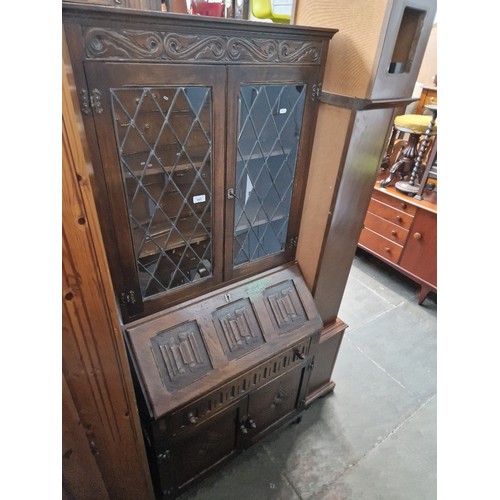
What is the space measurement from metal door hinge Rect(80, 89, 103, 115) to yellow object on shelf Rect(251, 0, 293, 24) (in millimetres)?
928

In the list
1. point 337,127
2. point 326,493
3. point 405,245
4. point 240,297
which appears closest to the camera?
point 337,127

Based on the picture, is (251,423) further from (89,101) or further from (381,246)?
(381,246)

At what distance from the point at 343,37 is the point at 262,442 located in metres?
1.83

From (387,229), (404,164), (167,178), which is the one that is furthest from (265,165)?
(404,164)

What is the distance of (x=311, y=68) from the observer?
1.10 meters

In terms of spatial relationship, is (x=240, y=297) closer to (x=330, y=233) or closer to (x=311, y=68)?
(x=330, y=233)

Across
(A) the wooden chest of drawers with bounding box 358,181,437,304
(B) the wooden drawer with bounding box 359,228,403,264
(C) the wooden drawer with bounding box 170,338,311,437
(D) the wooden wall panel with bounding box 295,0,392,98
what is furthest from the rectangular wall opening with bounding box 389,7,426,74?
(B) the wooden drawer with bounding box 359,228,403,264

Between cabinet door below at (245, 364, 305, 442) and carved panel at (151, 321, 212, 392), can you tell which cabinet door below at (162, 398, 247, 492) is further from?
carved panel at (151, 321, 212, 392)

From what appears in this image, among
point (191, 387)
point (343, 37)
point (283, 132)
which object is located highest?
point (343, 37)

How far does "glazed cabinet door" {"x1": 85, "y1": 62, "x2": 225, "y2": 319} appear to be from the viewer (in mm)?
844

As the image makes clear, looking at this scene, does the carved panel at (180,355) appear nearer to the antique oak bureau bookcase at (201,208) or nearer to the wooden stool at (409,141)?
the antique oak bureau bookcase at (201,208)

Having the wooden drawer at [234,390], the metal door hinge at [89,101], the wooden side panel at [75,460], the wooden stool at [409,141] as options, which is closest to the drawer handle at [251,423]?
the wooden drawer at [234,390]

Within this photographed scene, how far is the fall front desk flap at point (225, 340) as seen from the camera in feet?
3.73
